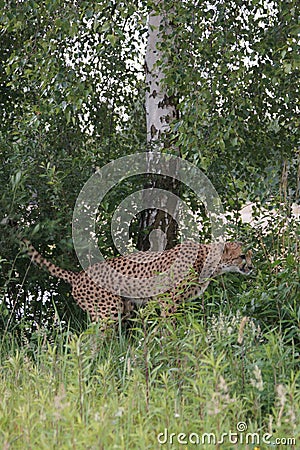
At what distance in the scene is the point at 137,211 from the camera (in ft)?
20.6

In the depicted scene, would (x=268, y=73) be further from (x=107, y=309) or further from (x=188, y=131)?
(x=107, y=309)

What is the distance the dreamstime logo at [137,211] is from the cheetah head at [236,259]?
5cm

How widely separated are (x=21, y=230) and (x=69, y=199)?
0.48 metres

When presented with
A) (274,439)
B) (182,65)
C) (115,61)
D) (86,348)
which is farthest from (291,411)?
(115,61)

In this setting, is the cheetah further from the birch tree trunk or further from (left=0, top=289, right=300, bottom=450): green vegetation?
(left=0, top=289, right=300, bottom=450): green vegetation

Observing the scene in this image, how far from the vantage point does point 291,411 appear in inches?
105

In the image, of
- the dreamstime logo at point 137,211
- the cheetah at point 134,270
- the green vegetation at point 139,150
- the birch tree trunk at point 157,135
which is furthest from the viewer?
the birch tree trunk at point 157,135

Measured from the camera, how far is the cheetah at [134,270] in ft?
18.1

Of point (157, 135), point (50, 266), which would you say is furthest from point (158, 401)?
point (157, 135)

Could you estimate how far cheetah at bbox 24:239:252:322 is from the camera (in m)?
5.53
